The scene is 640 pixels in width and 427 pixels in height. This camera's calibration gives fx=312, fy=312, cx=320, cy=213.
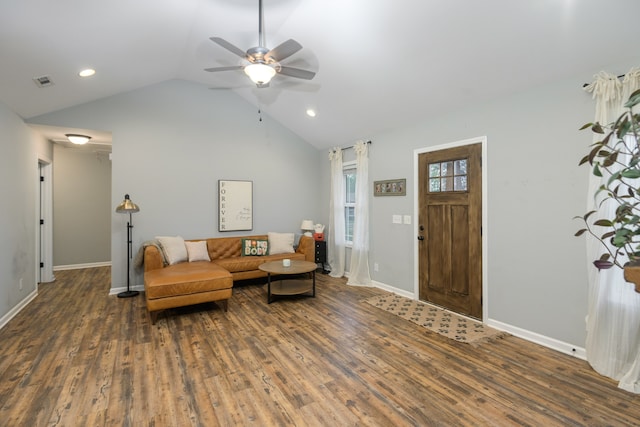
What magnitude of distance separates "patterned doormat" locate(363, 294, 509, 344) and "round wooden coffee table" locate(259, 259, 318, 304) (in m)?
0.88

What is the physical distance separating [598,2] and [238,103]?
5.04m

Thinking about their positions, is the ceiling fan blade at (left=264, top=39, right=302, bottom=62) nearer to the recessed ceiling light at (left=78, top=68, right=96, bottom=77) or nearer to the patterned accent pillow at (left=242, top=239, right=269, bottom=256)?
the recessed ceiling light at (left=78, top=68, right=96, bottom=77)

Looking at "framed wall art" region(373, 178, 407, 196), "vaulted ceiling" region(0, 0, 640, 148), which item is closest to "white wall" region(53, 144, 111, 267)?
"vaulted ceiling" region(0, 0, 640, 148)

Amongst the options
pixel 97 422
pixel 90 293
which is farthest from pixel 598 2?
pixel 90 293

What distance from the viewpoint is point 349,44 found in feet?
11.3

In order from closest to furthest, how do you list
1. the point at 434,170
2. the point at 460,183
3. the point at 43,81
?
the point at 43,81 < the point at 460,183 < the point at 434,170

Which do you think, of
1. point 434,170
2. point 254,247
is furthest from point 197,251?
point 434,170

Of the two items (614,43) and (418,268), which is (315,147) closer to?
(418,268)

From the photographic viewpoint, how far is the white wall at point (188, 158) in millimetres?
4855

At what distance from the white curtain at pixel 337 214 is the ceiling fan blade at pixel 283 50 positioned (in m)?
3.13

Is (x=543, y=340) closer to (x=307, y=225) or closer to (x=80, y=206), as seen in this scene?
(x=307, y=225)

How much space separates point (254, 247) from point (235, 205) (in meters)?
0.87

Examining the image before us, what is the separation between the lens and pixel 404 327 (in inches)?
137

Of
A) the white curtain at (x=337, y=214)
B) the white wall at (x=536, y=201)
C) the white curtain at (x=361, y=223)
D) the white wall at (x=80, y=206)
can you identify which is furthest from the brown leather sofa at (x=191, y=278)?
the white wall at (x=536, y=201)
